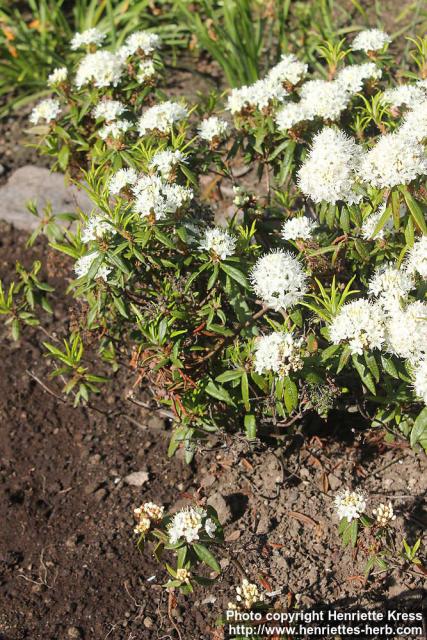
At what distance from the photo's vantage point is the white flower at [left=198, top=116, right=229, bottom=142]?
3.60m

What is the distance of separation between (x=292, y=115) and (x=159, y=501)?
202cm

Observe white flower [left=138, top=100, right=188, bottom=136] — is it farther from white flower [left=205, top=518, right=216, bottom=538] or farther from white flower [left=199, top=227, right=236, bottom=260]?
white flower [left=205, top=518, right=216, bottom=538]

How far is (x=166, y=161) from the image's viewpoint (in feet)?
10.7

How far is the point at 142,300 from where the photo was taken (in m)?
3.54

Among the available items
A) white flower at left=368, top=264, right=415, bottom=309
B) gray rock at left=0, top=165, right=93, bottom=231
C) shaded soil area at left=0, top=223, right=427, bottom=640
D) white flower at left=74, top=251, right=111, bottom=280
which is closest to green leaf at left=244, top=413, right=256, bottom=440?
shaded soil area at left=0, top=223, right=427, bottom=640

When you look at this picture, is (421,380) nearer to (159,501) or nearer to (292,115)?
(292,115)

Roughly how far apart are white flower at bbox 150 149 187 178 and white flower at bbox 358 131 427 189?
86 centimetres

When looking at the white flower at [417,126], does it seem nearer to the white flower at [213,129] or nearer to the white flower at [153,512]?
the white flower at [213,129]

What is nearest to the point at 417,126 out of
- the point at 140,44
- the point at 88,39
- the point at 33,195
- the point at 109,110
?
the point at 109,110

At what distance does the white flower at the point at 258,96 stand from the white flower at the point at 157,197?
0.75 m

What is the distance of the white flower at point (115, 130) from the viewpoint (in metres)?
3.58

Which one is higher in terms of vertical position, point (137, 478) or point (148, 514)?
point (148, 514)

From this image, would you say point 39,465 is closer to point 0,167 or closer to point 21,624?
point 21,624

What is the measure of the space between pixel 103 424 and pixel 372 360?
192cm
